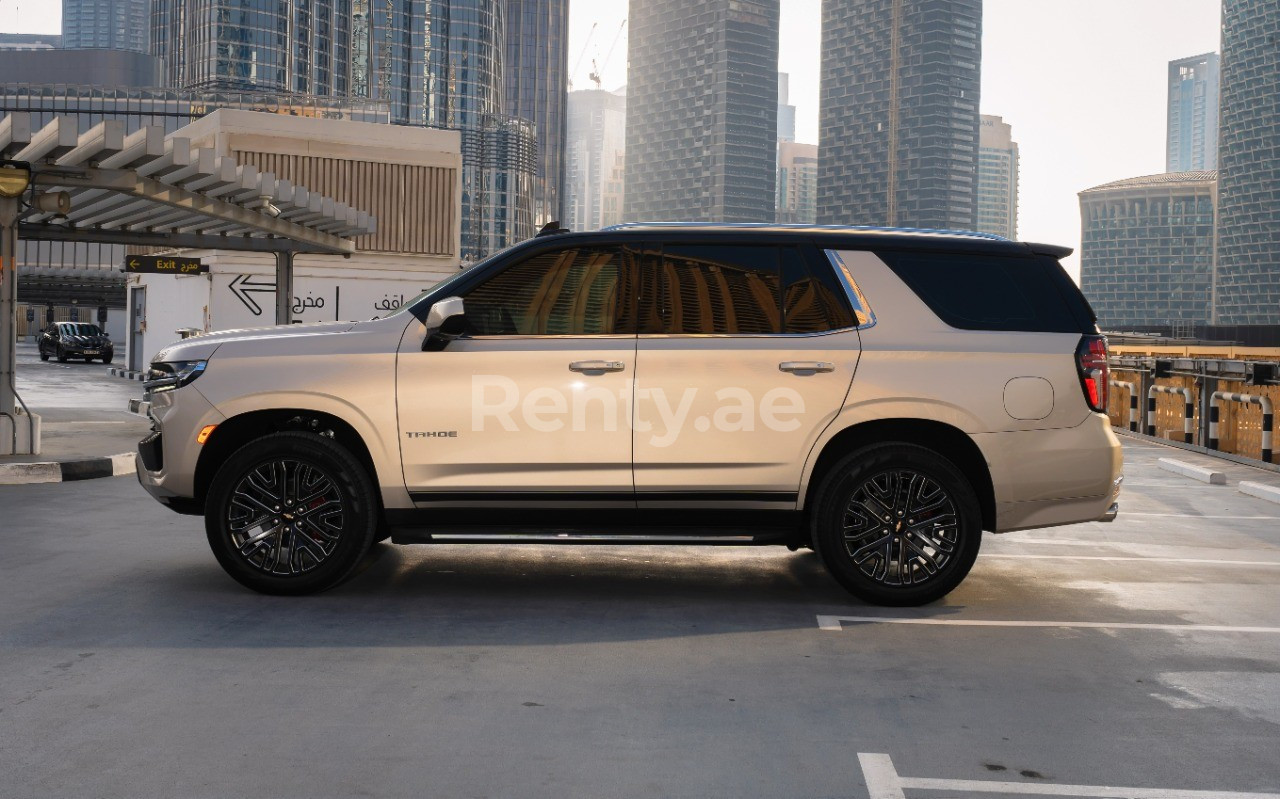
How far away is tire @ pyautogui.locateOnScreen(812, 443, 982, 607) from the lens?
6.80 m

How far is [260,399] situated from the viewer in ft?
22.7

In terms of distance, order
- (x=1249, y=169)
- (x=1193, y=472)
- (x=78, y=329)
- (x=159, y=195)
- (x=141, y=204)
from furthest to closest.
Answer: (x=1249, y=169)
(x=78, y=329)
(x=141, y=204)
(x=159, y=195)
(x=1193, y=472)

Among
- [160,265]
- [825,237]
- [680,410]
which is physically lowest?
[680,410]

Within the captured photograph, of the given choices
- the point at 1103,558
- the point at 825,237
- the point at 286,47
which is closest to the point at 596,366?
the point at 825,237

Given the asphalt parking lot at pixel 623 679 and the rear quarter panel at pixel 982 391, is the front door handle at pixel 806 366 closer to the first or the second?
the rear quarter panel at pixel 982 391

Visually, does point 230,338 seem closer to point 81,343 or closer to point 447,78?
point 81,343

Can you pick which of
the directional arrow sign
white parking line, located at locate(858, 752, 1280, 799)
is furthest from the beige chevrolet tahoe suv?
the directional arrow sign

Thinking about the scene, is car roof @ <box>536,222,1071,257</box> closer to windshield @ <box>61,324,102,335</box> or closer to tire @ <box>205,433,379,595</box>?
tire @ <box>205,433,379,595</box>

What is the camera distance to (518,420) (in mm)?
6797

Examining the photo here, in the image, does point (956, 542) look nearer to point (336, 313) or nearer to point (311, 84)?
point (336, 313)

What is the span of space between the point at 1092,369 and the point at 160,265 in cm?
2715

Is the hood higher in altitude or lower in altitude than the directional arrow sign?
lower

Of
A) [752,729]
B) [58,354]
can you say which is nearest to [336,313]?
[58,354]

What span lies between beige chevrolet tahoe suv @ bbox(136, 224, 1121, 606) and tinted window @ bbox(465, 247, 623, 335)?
1 cm
